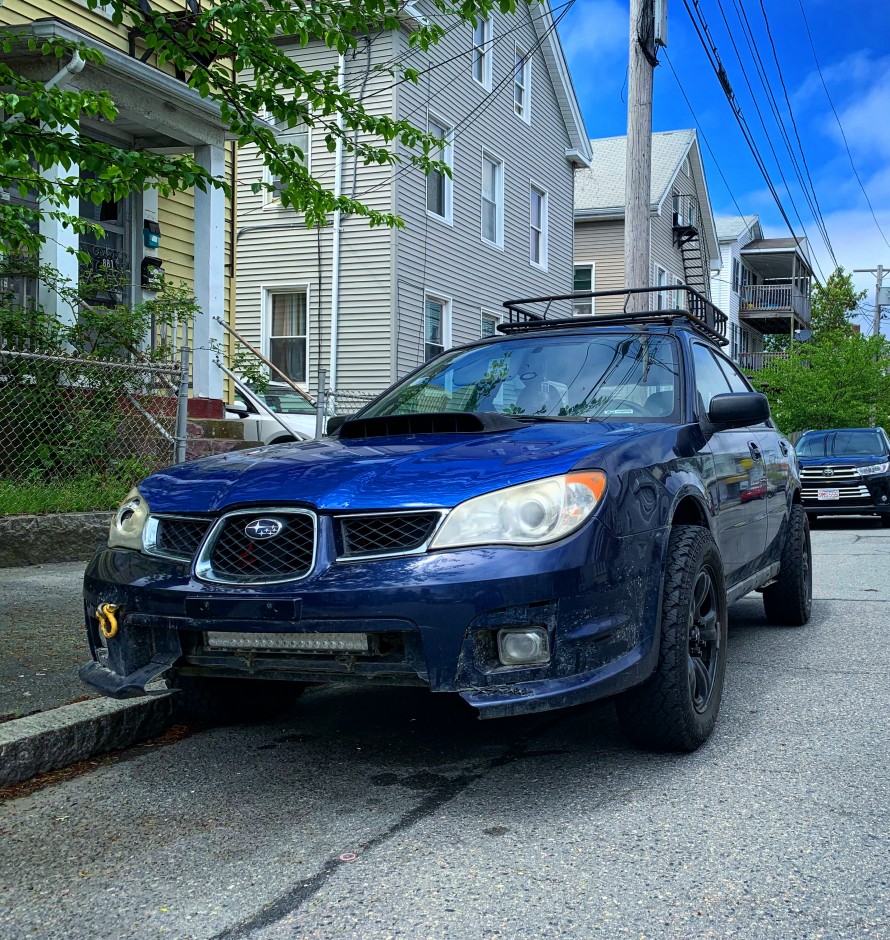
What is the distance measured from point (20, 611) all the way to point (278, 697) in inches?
101

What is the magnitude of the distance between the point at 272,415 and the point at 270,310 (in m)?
6.46

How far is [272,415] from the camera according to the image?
1319 centimetres

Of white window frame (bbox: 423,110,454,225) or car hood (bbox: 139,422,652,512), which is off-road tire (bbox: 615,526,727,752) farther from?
white window frame (bbox: 423,110,454,225)

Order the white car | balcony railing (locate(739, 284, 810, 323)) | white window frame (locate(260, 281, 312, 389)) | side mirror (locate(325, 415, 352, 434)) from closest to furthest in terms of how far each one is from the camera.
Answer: side mirror (locate(325, 415, 352, 434)) → the white car → white window frame (locate(260, 281, 312, 389)) → balcony railing (locate(739, 284, 810, 323))

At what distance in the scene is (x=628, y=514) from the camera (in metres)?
3.57

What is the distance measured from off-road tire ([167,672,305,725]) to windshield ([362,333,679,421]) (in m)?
1.43

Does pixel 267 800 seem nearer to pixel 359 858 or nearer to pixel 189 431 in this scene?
pixel 359 858

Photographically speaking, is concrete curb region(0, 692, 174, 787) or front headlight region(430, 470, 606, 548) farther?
concrete curb region(0, 692, 174, 787)

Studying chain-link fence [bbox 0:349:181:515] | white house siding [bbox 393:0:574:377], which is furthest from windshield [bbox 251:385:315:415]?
chain-link fence [bbox 0:349:181:515]

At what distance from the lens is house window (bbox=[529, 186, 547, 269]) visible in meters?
23.7

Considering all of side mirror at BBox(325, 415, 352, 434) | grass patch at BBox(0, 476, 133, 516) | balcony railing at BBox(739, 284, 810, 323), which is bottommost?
grass patch at BBox(0, 476, 133, 516)

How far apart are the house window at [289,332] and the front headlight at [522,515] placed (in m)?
15.6

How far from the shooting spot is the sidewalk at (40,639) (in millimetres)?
4496

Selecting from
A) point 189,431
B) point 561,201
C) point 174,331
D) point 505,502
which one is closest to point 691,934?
point 505,502
